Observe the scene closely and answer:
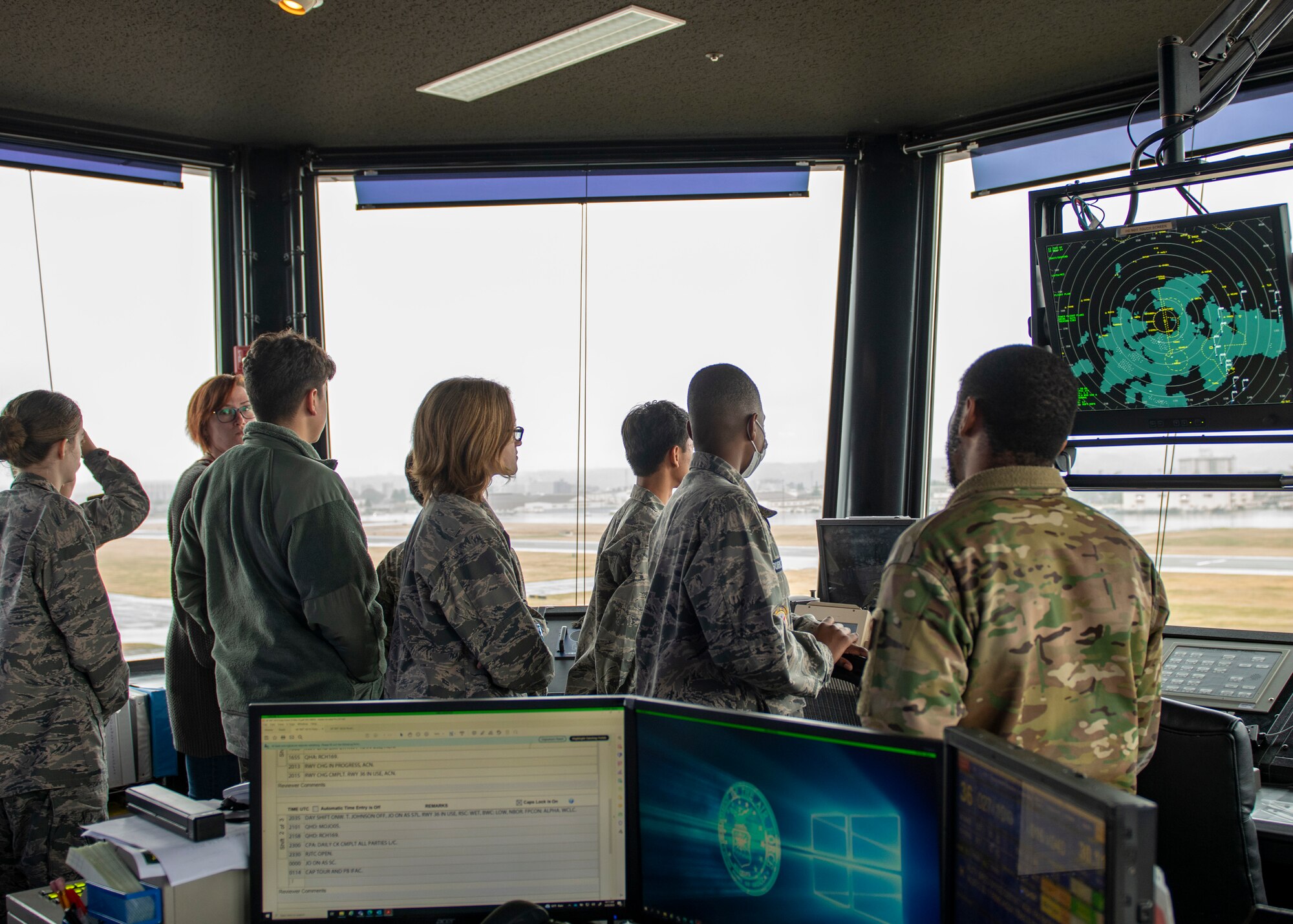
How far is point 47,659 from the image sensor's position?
2.41m

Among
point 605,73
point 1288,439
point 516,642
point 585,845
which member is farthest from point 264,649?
point 1288,439

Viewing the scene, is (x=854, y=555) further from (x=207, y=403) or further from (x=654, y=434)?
(x=207, y=403)

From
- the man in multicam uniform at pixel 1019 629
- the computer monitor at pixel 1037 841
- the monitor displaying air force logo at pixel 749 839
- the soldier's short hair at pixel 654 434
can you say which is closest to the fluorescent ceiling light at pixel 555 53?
the soldier's short hair at pixel 654 434

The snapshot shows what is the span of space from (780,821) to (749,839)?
0.18 feet

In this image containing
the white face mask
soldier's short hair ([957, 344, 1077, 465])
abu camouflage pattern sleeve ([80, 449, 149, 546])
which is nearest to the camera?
soldier's short hair ([957, 344, 1077, 465])

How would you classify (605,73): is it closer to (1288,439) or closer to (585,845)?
(1288,439)

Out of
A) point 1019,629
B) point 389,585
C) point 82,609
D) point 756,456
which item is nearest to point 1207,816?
point 1019,629

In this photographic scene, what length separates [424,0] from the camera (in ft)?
8.67

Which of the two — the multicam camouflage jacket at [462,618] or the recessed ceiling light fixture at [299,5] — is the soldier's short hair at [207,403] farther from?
the multicam camouflage jacket at [462,618]

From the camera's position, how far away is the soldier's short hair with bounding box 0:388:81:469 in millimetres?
2484

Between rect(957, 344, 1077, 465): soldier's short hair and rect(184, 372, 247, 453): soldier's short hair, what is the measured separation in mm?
2174

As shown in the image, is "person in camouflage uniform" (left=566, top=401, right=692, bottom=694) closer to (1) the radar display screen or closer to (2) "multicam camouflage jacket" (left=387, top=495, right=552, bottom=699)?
(2) "multicam camouflage jacket" (left=387, top=495, right=552, bottom=699)

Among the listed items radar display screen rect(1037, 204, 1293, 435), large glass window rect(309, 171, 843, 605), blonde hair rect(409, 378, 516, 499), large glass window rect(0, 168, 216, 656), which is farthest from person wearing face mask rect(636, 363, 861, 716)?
large glass window rect(0, 168, 216, 656)

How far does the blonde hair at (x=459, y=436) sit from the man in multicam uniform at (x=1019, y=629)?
0.90 meters
